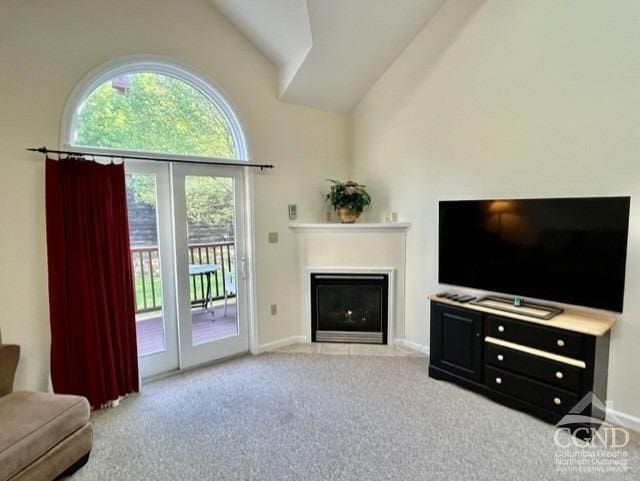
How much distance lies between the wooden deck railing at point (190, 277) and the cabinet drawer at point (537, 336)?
2.48 metres

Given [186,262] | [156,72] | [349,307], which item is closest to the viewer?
[156,72]

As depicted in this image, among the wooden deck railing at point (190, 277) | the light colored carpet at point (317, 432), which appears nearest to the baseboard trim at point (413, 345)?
the light colored carpet at point (317, 432)

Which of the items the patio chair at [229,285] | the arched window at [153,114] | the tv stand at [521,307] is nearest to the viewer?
the tv stand at [521,307]

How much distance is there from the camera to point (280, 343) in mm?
3822

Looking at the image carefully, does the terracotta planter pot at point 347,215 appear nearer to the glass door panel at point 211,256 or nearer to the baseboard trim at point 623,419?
the glass door panel at point 211,256

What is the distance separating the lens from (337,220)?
4125 millimetres

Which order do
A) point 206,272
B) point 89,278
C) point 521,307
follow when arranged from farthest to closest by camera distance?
point 206,272, point 521,307, point 89,278

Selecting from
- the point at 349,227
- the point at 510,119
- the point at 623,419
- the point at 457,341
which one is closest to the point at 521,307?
the point at 457,341

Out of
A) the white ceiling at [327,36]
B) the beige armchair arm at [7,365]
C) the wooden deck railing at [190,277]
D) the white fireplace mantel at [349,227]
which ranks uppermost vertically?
the white ceiling at [327,36]

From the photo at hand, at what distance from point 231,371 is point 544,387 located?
2.59m

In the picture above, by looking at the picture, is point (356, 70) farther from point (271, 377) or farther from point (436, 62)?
point (271, 377)

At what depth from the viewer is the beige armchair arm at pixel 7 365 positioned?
2.07 m

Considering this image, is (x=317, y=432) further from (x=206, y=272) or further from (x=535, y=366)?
(x=206, y=272)

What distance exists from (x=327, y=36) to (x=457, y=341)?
293 centimetres
